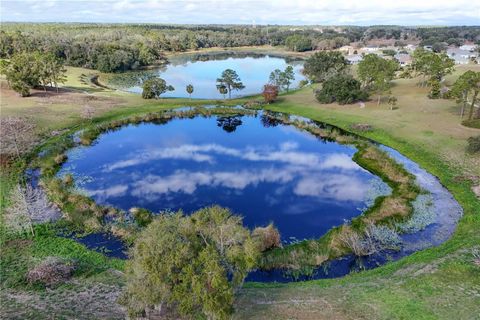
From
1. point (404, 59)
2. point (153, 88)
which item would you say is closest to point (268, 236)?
point (153, 88)

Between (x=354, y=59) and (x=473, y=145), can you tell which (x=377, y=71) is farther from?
(x=354, y=59)

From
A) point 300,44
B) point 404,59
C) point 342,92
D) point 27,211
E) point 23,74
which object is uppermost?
point 300,44

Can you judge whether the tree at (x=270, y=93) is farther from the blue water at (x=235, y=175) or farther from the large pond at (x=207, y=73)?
the blue water at (x=235, y=175)

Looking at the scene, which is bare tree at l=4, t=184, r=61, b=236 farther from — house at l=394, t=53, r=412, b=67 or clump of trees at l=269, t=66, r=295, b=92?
house at l=394, t=53, r=412, b=67

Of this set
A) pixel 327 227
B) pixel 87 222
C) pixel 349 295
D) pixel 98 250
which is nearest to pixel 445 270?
pixel 349 295

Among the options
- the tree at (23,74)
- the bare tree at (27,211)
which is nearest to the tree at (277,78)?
the tree at (23,74)

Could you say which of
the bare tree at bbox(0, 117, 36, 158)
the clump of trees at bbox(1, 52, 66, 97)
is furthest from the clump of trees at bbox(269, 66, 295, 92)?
the bare tree at bbox(0, 117, 36, 158)
